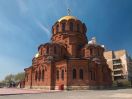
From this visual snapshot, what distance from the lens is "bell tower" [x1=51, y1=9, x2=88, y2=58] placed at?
→ 131 feet

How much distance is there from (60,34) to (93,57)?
382 inches

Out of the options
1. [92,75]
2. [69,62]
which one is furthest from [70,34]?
[92,75]

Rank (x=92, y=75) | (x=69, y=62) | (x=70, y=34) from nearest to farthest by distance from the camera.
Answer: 1. (x=69, y=62)
2. (x=92, y=75)
3. (x=70, y=34)

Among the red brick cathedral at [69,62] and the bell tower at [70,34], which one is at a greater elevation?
the bell tower at [70,34]

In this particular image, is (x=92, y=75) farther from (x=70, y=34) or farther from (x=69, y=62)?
(x=70, y=34)

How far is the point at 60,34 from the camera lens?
1660 inches

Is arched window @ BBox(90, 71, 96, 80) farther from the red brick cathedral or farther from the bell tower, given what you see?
the bell tower

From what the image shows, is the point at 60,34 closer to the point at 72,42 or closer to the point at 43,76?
the point at 72,42

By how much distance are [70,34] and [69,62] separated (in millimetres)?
9793

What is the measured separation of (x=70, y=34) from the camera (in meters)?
41.4

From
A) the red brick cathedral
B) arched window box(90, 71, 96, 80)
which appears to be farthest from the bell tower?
arched window box(90, 71, 96, 80)

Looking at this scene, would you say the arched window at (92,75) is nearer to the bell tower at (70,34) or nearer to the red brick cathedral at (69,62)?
the red brick cathedral at (69,62)

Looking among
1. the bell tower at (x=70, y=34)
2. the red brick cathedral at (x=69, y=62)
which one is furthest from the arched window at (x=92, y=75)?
the bell tower at (x=70, y=34)

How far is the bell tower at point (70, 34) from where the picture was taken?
131 ft
